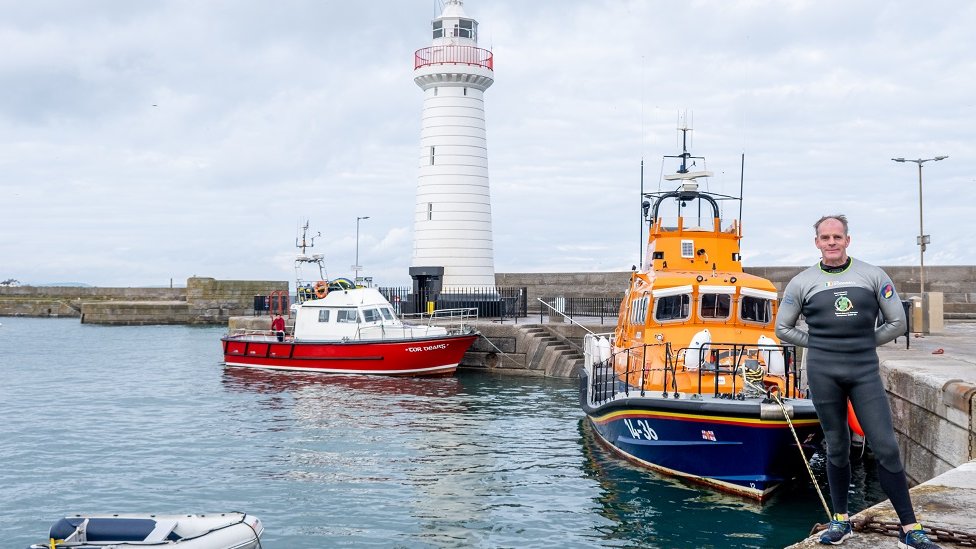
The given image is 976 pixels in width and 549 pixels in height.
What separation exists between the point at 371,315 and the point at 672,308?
46.3 ft

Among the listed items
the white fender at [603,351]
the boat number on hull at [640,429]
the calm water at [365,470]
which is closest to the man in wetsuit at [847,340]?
the calm water at [365,470]

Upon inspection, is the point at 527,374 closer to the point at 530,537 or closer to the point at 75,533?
the point at 530,537

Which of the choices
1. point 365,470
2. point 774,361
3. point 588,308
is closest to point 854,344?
point 774,361

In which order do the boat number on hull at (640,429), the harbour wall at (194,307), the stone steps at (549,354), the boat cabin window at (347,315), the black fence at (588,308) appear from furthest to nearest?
the harbour wall at (194,307) → the black fence at (588,308) → the boat cabin window at (347,315) → the stone steps at (549,354) → the boat number on hull at (640,429)

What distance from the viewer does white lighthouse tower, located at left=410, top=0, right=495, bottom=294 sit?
3092 cm

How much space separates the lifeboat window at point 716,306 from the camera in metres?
12.4

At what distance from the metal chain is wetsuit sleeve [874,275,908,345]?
1137 mm

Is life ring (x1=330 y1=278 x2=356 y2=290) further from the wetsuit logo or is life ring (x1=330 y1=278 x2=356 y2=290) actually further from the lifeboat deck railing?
the wetsuit logo

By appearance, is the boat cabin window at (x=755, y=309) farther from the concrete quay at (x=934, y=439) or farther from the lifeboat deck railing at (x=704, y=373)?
the concrete quay at (x=934, y=439)

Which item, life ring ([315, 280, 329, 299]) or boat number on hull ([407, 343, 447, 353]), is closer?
boat number on hull ([407, 343, 447, 353])

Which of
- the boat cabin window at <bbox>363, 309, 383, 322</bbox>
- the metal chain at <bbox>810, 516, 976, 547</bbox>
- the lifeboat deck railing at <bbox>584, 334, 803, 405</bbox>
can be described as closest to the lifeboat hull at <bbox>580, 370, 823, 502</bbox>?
the lifeboat deck railing at <bbox>584, 334, 803, 405</bbox>

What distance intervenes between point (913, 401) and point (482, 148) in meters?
22.6

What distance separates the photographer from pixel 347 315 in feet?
82.2

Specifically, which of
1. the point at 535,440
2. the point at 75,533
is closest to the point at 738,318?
the point at 535,440
